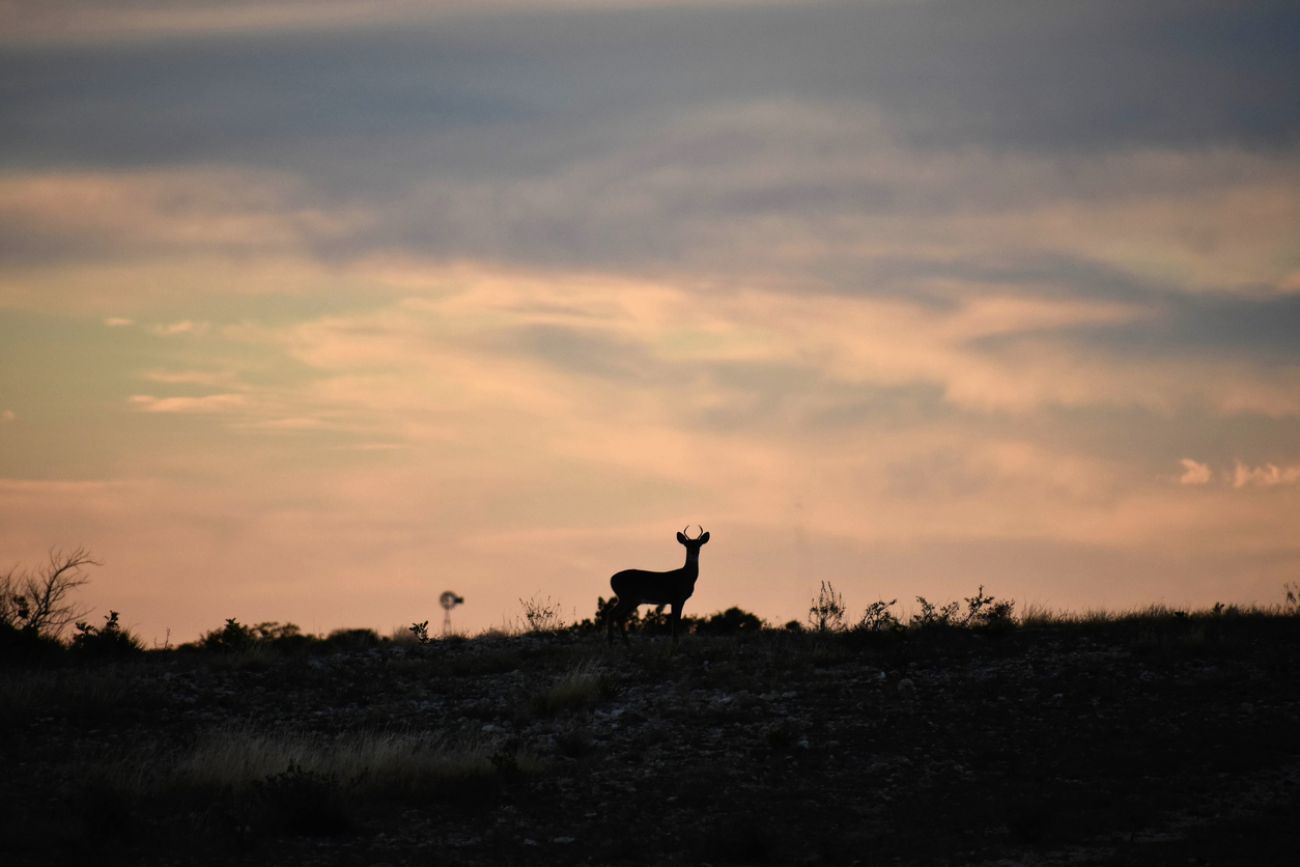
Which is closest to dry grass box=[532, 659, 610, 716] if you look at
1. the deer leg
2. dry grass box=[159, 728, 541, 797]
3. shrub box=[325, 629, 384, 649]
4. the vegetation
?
the vegetation

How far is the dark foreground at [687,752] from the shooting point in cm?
1452

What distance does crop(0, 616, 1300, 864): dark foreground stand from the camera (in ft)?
47.6

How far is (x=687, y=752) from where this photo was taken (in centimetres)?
1778

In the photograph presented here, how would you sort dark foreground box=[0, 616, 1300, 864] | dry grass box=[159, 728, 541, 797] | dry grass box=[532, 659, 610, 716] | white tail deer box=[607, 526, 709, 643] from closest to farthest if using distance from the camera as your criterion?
dark foreground box=[0, 616, 1300, 864] → dry grass box=[159, 728, 541, 797] → dry grass box=[532, 659, 610, 716] → white tail deer box=[607, 526, 709, 643]

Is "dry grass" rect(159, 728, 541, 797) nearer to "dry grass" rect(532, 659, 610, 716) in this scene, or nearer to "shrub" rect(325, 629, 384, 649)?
"dry grass" rect(532, 659, 610, 716)

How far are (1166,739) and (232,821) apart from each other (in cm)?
1182

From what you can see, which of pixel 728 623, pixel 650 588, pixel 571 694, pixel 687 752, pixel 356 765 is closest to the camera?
pixel 356 765

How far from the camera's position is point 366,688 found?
21484mm

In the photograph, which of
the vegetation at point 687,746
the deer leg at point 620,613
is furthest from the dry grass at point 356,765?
the deer leg at point 620,613

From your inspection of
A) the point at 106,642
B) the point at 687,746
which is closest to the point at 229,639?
the point at 106,642

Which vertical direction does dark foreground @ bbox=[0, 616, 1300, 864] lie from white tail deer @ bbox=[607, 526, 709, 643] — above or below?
below

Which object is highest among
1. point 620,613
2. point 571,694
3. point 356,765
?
point 620,613

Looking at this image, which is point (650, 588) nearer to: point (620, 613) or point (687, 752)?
point (620, 613)

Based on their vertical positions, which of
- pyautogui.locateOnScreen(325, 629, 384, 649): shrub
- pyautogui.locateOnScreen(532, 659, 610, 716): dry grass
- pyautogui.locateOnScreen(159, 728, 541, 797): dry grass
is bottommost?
pyautogui.locateOnScreen(159, 728, 541, 797): dry grass
